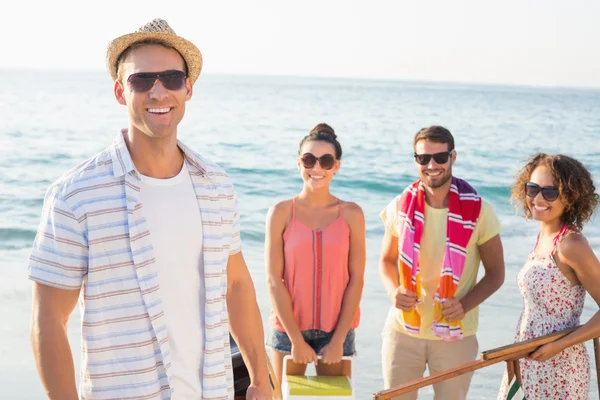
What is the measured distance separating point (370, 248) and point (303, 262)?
679 cm

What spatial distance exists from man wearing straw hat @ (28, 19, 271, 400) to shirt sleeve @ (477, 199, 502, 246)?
67.7 inches

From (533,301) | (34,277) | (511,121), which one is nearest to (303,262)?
(533,301)

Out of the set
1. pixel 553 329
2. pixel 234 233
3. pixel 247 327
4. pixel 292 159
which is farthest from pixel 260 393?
pixel 292 159

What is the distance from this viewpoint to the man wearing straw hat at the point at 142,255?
7.13 ft

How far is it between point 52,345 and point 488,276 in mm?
2372

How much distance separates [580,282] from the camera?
349 centimetres

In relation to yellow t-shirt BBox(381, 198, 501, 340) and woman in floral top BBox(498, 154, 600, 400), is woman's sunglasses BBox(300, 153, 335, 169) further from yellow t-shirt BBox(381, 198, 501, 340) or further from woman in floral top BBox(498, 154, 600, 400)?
woman in floral top BBox(498, 154, 600, 400)

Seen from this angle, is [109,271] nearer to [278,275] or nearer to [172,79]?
[172,79]

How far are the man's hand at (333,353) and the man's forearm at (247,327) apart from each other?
1273mm

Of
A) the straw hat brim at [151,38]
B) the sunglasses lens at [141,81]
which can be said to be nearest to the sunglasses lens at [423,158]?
the straw hat brim at [151,38]

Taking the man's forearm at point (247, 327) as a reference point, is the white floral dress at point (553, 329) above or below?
below

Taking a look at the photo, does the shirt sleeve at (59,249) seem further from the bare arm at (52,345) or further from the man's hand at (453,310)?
the man's hand at (453,310)

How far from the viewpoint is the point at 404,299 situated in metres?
3.89

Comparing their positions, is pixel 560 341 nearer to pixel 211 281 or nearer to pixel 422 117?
pixel 211 281
